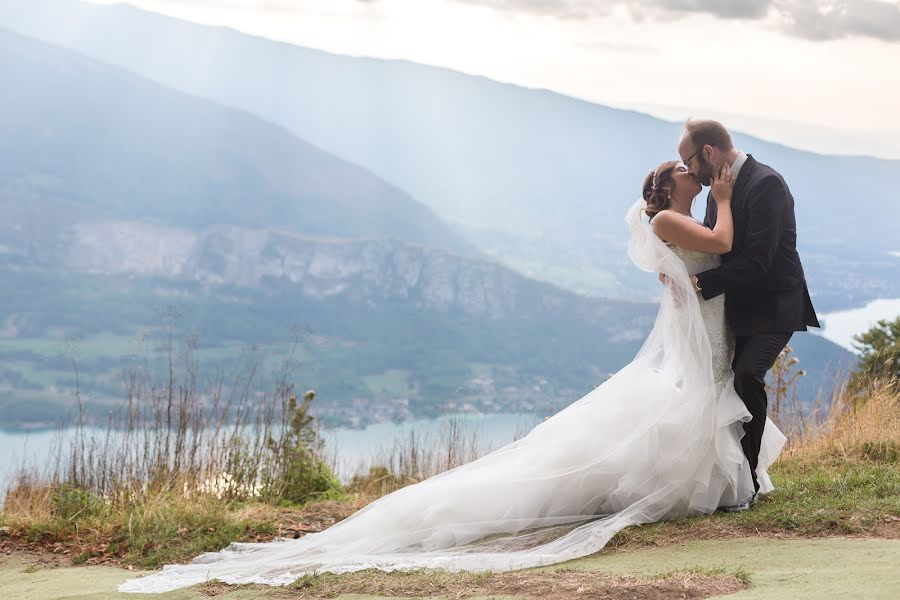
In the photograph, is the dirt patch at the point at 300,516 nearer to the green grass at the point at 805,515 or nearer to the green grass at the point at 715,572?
the green grass at the point at 805,515

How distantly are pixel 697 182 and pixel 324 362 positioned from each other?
350 feet

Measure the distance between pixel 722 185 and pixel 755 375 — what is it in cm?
109

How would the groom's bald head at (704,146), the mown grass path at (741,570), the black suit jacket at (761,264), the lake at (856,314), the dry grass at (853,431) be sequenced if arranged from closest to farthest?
1. the mown grass path at (741,570)
2. the black suit jacket at (761,264)
3. the groom's bald head at (704,146)
4. the dry grass at (853,431)
5. the lake at (856,314)

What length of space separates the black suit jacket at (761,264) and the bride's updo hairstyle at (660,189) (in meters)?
0.37

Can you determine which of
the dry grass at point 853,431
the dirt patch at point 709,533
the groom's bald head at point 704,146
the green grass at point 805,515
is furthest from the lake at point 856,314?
the dirt patch at point 709,533

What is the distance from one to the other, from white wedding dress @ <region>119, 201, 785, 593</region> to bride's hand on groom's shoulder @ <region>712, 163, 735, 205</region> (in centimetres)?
37

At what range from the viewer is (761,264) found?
203 inches

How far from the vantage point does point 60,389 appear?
95.1 meters

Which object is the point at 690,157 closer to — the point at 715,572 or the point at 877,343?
the point at 715,572

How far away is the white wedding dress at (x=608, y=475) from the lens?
5.24 meters

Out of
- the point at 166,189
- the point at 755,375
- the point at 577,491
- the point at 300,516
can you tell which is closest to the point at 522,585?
the point at 577,491

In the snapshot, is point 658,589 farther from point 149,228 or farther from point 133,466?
point 149,228

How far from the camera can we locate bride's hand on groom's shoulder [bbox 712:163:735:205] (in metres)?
5.25

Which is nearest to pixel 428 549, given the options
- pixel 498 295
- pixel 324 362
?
pixel 324 362
